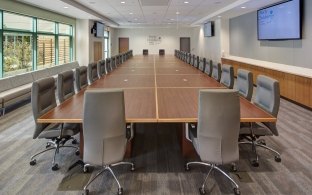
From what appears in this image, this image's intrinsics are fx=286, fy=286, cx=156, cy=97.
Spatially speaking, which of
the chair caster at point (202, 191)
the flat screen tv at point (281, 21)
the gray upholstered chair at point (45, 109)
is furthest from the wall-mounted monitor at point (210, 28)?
the chair caster at point (202, 191)

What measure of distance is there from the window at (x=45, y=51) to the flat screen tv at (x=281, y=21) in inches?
267

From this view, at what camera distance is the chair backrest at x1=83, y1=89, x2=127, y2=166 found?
2.32 metres

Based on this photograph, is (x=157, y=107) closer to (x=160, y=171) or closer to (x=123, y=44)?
(x=160, y=171)

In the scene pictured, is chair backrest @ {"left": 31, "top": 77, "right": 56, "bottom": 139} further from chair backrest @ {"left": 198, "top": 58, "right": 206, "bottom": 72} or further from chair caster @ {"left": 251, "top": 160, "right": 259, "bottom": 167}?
chair backrest @ {"left": 198, "top": 58, "right": 206, "bottom": 72}

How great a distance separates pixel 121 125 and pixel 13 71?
18.9 feet

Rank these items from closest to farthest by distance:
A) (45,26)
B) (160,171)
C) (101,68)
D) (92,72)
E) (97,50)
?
(160,171), (92,72), (101,68), (45,26), (97,50)

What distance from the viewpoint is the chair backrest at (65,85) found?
345 cm

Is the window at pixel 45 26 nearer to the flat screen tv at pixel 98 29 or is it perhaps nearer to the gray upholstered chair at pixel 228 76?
the flat screen tv at pixel 98 29

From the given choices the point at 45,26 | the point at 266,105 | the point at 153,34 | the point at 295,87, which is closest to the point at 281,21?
the point at 295,87

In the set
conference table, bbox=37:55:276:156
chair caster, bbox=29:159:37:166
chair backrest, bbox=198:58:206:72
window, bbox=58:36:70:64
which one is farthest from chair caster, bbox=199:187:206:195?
window, bbox=58:36:70:64

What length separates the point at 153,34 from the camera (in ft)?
65.7

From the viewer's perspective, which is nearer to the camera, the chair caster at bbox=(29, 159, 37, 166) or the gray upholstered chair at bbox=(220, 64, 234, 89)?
the chair caster at bbox=(29, 159, 37, 166)

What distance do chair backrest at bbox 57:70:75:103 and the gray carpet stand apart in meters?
0.71

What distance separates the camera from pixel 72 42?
1193 centimetres
